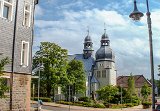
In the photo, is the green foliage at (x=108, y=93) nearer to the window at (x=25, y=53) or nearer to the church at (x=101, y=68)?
the church at (x=101, y=68)

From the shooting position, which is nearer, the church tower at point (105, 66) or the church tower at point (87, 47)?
the church tower at point (105, 66)

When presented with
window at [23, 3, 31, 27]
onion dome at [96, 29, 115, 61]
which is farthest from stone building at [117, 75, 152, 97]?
window at [23, 3, 31, 27]

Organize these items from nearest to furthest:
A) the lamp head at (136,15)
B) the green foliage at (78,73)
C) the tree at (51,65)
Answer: the lamp head at (136,15), the tree at (51,65), the green foliage at (78,73)

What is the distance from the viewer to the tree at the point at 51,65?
65312 millimetres

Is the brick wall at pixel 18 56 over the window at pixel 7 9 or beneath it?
beneath

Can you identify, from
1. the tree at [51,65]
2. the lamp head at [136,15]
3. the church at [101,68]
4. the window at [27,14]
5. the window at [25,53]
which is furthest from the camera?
the church at [101,68]

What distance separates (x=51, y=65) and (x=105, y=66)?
41.3m

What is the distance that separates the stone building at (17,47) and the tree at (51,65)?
3903cm

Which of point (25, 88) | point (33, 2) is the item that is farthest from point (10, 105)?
point (33, 2)

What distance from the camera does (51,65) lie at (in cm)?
6719

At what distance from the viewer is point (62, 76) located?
216 feet

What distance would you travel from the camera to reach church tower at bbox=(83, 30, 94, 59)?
11319 cm

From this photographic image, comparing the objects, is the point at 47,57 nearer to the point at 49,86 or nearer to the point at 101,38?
the point at 49,86

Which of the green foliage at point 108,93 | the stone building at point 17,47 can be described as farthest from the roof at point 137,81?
the stone building at point 17,47
